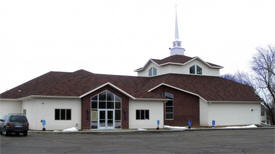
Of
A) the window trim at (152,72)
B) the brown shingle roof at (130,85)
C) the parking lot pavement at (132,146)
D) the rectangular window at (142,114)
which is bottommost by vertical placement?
the parking lot pavement at (132,146)

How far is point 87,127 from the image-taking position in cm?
3300

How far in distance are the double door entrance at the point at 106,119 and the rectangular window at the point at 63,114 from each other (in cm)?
282

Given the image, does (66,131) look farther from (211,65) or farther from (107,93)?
(211,65)

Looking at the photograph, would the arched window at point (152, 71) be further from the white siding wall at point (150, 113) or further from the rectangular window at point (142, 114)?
the rectangular window at point (142, 114)

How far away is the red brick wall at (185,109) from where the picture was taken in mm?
40094

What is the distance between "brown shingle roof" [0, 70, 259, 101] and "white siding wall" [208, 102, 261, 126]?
831 millimetres

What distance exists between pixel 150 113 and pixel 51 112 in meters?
9.82

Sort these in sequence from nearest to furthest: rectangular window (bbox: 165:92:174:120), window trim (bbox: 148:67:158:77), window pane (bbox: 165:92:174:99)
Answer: rectangular window (bbox: 165:92:174:120) < window pane (bbox: 165:92:174:99) < window trim (bbox: 148:67:158:77)

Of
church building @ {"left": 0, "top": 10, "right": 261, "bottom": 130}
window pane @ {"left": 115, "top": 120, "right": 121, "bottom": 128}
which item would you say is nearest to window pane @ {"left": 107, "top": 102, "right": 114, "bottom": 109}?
church building @ {"left": 0, "top": 10, "right": 261, "bottom": 130}

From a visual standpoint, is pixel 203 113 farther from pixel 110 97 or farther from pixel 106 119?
pixel 106 119

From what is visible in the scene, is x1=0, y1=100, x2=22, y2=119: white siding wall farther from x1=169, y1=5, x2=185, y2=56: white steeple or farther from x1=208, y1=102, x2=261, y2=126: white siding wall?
x1=169, y1=5, x2=185, y2=56: white steeple

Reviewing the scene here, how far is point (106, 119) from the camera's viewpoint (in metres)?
34.2

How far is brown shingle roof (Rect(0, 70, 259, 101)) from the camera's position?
33872mm

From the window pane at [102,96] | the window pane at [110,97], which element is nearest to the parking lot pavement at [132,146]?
the window pane at [102,96]
